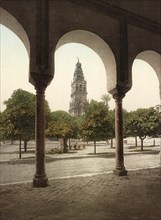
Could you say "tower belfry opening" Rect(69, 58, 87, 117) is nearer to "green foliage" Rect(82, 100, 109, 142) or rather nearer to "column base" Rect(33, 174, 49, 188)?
"green foliage" Rect(82, 100, 109, 142)

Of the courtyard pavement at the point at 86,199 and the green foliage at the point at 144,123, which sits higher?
Result: the green foliage at the point at 144,123

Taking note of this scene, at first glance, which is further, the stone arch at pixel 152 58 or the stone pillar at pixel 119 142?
the stone arch at pixel 152 58

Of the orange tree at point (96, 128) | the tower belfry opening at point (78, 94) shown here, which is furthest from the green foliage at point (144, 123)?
the tower belfry opening at point (78, 94)

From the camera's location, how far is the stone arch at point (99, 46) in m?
8.57

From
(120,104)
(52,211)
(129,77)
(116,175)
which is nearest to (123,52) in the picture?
(129,77)

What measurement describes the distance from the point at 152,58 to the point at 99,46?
8.01ft

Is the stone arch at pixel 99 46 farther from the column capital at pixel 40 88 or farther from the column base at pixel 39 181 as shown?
the column base at pixel 39 181

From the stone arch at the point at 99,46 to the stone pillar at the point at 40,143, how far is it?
7.27 ft

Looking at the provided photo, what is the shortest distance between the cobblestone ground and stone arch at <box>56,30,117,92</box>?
3365 millimetres

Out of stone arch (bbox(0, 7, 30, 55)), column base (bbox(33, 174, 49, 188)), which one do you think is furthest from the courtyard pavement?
stone arch (bbox(0, 7, 30, 55))

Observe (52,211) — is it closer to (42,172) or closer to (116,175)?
(42,172)

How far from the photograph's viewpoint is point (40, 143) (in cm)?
746

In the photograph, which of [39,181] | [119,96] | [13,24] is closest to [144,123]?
[119,96]

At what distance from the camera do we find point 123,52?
352 inches
